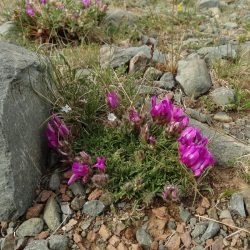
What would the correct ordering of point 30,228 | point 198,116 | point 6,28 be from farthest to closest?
1. point 6,28
2. point 198,116
3. point 30,228

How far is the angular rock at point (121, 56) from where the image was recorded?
171 inches

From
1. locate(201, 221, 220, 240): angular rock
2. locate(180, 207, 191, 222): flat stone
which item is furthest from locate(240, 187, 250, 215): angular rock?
locate(180, 207, 191, 222): flat stone

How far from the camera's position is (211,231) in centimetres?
279

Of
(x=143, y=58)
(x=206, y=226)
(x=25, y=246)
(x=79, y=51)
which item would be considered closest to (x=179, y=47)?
(x=143, y=58)

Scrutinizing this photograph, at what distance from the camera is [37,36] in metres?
5.13

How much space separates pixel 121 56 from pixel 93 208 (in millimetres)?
1921

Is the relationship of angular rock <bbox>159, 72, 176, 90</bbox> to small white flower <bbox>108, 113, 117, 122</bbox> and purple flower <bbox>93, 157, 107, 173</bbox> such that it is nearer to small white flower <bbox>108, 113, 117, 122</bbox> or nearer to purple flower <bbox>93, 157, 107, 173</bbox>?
small white flower <bbox>108, 113, 117, 122</bbox>

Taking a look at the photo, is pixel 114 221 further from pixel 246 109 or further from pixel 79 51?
pixel 79 51

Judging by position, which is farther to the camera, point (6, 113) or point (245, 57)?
point (245, 57)

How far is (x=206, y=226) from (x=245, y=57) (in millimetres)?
2274

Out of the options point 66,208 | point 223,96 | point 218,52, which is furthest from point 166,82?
point 66,208

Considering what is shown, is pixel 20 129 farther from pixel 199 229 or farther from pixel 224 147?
pixel 224 147

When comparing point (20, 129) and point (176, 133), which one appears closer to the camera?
point (20, 129)

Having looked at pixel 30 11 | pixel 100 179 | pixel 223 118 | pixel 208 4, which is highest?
pixel 30 11
